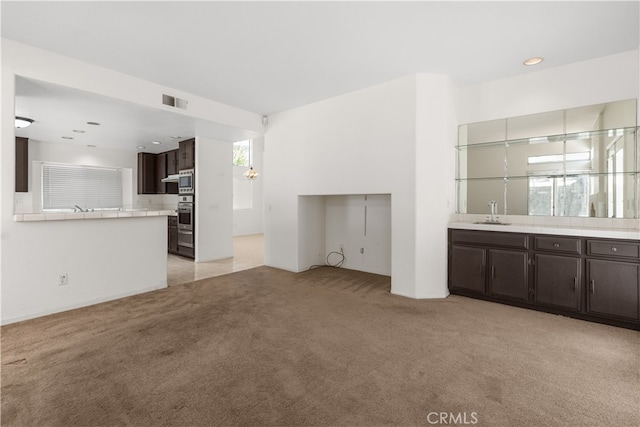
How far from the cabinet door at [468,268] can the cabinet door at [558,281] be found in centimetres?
55

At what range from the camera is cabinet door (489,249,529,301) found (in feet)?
11.2

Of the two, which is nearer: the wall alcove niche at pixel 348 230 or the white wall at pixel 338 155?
the white wall at pixel 338 155

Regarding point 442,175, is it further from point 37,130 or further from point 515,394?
point 37,130

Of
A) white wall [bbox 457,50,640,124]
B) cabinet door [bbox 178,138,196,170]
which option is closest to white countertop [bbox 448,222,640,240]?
white wall [bbox 457,50,640,124]

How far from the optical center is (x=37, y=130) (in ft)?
18.6

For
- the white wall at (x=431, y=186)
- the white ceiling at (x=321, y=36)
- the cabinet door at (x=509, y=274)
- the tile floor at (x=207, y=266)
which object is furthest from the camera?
the tile floor at (x=207, y=266)

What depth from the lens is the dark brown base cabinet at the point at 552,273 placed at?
2885 mm

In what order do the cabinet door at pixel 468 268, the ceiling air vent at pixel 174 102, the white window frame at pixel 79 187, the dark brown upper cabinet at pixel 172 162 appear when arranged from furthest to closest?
1. the dark brown upper cabinet at pixel 172 162
2. the white window frame at pixel 79 187
3. the ceiling air vent at pixel 174 102
4. the cabinet door at pixel 468 268

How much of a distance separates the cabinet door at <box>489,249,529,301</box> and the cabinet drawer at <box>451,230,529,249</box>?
0.09 m

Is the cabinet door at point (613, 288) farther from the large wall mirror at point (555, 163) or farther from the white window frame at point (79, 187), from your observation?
the white window frame at point (79, 187)

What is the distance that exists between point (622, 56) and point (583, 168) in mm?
1211

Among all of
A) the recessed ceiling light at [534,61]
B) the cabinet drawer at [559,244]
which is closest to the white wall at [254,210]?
the recessed ceiling light at [534,61]

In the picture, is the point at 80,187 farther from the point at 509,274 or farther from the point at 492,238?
the point at 509,274

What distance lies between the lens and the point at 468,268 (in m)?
3.81
